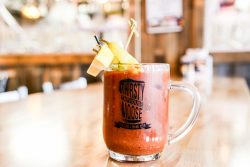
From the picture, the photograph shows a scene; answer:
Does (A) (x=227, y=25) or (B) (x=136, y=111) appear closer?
(B) (x=136, y=111)

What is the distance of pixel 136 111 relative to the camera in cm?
68

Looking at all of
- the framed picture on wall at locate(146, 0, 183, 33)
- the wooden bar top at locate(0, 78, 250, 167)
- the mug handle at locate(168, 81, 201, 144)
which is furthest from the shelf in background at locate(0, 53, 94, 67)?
the mug handle at locate(168, 81, 201, 144)

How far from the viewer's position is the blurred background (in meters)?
3.46

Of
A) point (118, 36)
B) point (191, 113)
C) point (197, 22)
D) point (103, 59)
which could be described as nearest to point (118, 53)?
point (103, 59)

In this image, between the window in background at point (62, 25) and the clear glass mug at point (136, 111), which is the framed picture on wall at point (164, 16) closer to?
the window in background at point (62, 25)

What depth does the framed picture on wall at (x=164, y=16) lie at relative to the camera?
3666 mm

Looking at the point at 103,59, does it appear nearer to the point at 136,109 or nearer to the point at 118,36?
the point at 136,109

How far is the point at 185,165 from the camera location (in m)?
0.66

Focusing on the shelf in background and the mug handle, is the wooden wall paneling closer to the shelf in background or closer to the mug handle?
the shelf in background

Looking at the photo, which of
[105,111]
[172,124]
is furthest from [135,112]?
[172,124]

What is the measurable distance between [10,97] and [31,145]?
4.23 ft

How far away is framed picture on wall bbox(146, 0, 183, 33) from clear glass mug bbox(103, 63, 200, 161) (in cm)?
307

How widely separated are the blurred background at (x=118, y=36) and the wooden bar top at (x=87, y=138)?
1676 mm

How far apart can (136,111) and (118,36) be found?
326cm
